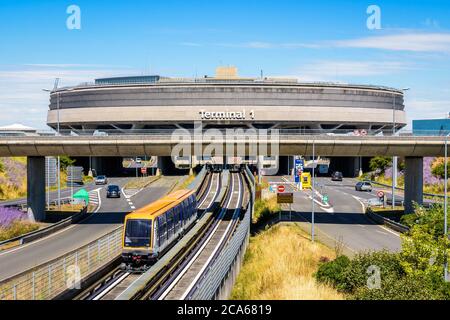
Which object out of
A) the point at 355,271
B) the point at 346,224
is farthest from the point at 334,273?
the point at 346,224

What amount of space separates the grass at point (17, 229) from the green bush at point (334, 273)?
27.1 meters

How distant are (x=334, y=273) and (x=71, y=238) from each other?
24471 millimetres

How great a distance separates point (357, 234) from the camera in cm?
4353

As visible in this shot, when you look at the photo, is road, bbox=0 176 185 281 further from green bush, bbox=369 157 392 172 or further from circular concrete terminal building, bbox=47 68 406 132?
circular concrete terminal building, bbox=47 68 406 132

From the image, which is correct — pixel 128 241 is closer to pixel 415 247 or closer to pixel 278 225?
pixel 415 247

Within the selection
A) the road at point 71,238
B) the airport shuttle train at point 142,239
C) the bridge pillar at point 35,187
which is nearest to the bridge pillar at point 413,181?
the road at point 71,238

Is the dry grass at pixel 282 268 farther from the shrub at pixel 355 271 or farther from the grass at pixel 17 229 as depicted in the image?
the grass at pixel 17 229

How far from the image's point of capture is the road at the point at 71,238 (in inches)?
1344

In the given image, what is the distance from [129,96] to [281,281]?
342 feet

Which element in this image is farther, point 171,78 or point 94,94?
point 171,78

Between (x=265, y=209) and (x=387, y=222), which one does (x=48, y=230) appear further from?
(x=387, y=222)
